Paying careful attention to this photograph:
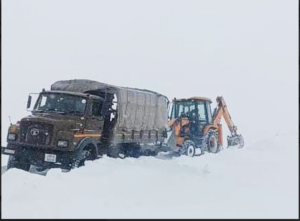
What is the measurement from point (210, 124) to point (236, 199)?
11683 mm

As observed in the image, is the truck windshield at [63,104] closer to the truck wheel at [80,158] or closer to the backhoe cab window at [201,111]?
the truck wheel at [80,158]

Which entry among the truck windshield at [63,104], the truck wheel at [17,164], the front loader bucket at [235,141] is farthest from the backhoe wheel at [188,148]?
the truck wheel at [17,164]

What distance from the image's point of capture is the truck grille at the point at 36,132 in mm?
10227

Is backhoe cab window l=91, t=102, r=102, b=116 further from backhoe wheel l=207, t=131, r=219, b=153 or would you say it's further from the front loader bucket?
the front loader bucket

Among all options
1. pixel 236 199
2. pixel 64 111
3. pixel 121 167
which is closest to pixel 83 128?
pixel 64 111

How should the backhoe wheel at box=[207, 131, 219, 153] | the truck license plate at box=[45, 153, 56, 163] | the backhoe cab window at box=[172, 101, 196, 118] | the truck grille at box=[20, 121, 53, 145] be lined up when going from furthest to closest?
the backhoe cab window at box=[172, 101, 196, 118] < the backhoe wheel at box=[207, 131, 219, 153] < the truck grille at box=[20, 121, 53, 145] < the truck license plate at box=[45, 153, 56, 163]

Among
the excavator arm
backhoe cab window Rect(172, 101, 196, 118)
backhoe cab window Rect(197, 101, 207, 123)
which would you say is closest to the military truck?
backhoe cab window Rect(172, 101, 196, 118)

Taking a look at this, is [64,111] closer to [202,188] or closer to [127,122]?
[127,122]

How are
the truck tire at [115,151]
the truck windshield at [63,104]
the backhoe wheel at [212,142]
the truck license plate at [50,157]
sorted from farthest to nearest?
the backhoe wheel at [212,142] → the truck tire at [115,151] → the truck windshield at [63,104] → the truck license plate at [50,157]

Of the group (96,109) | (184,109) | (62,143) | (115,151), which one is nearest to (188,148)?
(184,109)

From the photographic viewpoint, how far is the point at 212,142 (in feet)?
57.9

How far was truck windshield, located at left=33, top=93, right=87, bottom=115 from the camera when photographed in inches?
444

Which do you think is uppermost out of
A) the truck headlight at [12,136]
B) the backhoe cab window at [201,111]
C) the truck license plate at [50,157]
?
the backhoe cab window at [201,111]

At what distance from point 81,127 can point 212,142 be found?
8413 millimetres
